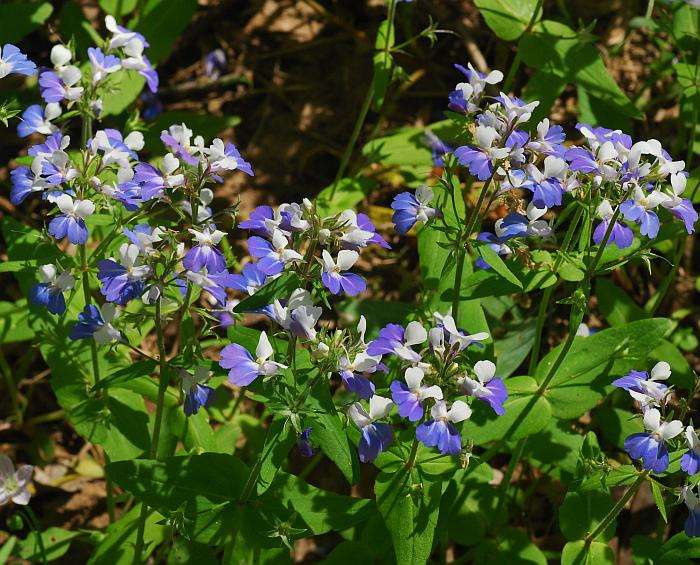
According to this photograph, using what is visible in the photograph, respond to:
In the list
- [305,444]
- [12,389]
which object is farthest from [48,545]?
[305,444]

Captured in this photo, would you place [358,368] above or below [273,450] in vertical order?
above

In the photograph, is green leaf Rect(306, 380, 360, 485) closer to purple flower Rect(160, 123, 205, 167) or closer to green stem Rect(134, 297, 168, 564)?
green stem Rect(134, 297, 168, 564)

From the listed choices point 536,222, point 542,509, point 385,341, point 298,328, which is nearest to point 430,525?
point 385,341

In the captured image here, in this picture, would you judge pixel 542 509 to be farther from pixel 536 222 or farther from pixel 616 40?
pixel 616 40

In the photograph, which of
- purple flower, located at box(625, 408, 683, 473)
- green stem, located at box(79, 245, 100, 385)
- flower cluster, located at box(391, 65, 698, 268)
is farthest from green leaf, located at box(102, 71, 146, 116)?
purple flower, located at box(625, 408, 683, 473)

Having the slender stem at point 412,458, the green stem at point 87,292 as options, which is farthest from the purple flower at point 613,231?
the green stem at point 87,292

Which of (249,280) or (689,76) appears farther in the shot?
(689,76)

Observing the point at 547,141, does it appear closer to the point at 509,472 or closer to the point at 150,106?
the point at 509,472
